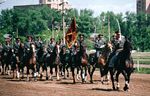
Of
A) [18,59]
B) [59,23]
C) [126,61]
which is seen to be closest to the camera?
[126,61]

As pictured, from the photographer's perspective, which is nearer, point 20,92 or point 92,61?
point 20,92

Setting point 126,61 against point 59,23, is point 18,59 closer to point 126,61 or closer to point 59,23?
point 126,61

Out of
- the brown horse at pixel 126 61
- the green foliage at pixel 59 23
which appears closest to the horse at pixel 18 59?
the brown horse at pixel 126 61

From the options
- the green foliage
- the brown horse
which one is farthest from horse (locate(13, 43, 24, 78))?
the green foliage

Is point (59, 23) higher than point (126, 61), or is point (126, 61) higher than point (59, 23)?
point (59, 23)

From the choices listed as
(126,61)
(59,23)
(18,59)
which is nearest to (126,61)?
(126,61)

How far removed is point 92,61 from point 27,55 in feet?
16.4

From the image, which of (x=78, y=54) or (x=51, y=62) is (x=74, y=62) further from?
(x=51, y=62)

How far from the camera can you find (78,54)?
59.8 ft

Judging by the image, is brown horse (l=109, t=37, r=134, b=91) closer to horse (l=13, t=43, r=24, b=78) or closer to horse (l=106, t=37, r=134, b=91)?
horse (l=106, t=37, r=134, b=91)

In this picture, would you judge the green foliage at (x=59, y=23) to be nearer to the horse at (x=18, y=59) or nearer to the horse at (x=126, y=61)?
the horse at (x=18, y=59)

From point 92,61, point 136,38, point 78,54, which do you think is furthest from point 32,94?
point 136,38

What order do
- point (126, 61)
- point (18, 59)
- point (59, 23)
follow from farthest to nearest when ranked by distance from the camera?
point (59, 23) → point (18, 59) → point (126, 61)

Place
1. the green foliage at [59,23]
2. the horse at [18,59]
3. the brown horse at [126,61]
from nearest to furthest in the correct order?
the brown horse at [126,61], the horse at [18,59], the green foliage at [59,23]
